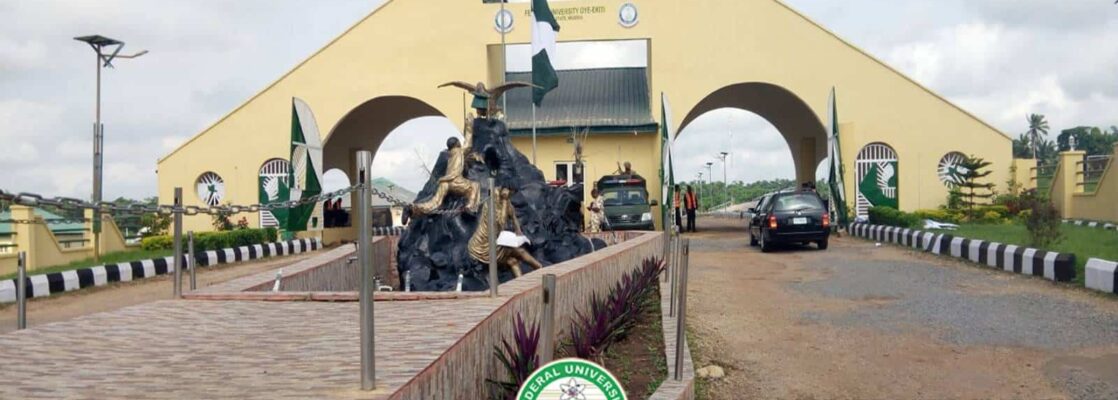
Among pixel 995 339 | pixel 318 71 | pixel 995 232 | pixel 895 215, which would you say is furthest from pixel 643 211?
pixel 995 339

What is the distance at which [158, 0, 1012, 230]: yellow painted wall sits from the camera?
89.6ft

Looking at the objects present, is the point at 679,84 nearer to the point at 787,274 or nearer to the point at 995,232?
the point at 995,232

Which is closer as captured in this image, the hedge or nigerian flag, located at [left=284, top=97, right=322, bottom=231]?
nigerian flag, located at [left=284, top=97, right=322, bottom=231]

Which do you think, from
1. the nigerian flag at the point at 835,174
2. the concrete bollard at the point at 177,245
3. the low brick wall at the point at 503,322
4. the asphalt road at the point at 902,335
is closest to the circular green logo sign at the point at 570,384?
the low brick wall at the point at 503,322

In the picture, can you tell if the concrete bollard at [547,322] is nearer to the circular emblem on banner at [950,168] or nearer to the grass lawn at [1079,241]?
the grass lawn at [1079,241]

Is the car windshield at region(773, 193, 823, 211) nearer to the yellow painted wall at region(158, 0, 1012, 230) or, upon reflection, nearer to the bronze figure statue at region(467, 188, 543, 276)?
the yellow painted wall at region(158, 0, 1012, 230)

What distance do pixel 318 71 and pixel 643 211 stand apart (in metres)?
11.7

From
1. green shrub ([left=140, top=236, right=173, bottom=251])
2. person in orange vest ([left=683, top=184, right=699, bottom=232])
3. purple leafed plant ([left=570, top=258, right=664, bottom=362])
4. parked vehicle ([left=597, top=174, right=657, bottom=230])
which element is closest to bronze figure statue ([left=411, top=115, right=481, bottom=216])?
purple leafed plant ([left=570, top=258, right=664, bottom=362])

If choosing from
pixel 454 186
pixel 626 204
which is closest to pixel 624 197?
pixel 626 204

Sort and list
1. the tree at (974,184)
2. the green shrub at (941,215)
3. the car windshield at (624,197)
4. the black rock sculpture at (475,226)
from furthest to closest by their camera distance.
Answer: the tree at (974,184) < the green shrub at (941,215) < the car windshield at (624,197) < the black rock sculpture at (475,226)

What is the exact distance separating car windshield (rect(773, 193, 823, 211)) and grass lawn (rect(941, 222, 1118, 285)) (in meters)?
2.84

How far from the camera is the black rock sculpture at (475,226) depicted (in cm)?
1024

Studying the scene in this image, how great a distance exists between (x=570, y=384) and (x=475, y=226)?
731cm

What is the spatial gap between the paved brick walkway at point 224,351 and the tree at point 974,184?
75.7ft
